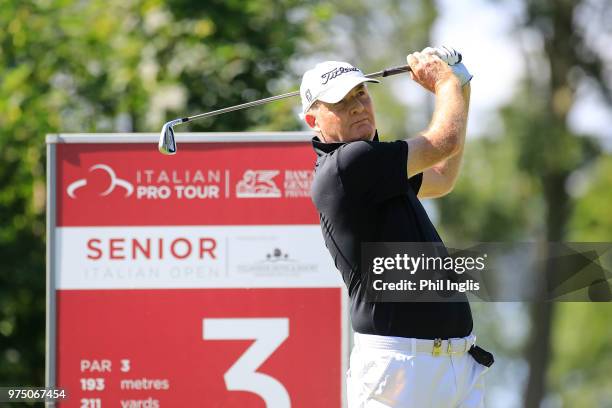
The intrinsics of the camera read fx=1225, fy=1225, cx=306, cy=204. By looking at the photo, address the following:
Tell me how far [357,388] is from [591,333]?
92.8 feet

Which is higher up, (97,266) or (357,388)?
(97,266)

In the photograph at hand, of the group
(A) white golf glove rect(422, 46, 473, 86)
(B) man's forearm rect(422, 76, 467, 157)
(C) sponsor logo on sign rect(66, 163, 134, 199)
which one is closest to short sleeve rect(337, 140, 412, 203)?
(B) man's forearm rect(422, 76, 467, 157)

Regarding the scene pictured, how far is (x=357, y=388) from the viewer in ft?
13.2

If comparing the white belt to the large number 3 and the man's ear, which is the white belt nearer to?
the man's ear

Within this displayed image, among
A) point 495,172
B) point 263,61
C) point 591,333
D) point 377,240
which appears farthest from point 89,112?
point 591,333

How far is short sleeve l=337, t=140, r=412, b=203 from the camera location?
150 inches

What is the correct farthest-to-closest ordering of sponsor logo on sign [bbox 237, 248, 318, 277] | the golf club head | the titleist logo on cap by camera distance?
sponsor logo on sign [bbox 237, 248, 318, 277], the golf club head, the titleist logo on cap

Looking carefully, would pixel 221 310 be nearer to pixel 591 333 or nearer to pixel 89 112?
pixel 89 112

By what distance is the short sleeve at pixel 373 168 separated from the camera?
3.82 m

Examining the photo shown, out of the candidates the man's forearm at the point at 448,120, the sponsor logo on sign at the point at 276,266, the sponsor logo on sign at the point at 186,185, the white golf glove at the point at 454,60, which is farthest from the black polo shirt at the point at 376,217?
the sponsor logo on sign at the point at 186,185

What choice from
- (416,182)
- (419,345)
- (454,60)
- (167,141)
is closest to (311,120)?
(416,182)

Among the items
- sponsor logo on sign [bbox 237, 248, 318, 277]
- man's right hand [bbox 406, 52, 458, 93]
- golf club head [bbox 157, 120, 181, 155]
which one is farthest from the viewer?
sponsor logo on sign [bbox 237, 248, 318, 277]

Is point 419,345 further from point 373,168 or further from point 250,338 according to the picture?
point 250,338

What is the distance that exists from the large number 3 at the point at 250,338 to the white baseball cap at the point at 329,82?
3.95 ft
